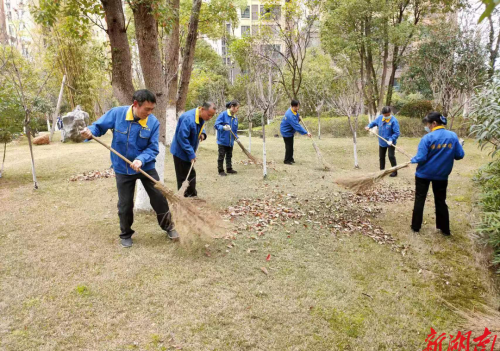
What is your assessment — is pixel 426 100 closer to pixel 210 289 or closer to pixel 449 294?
pixel 449 294

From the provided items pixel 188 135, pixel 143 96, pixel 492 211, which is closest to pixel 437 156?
pixel 492 211

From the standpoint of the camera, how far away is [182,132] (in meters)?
4.96

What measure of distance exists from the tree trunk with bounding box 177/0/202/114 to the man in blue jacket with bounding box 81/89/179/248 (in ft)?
21.1

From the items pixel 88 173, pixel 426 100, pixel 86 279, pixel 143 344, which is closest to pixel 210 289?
pixel 143 344

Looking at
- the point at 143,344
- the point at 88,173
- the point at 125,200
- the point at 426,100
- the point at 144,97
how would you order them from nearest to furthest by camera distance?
the point at 143,344 < the point at 144,97 < the point at 125,200 < the point at 88,173 < the point at 426,100

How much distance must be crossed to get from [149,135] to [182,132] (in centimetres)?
104

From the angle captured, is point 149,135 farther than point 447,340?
Yes

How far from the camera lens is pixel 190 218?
12.8ft

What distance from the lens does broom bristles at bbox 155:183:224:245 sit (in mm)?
3822

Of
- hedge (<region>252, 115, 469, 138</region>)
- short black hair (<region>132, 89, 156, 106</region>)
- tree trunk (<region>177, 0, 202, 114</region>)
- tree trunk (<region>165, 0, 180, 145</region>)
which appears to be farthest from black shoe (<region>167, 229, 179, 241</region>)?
hedge (<region>252, 115, 469, 138</region>)

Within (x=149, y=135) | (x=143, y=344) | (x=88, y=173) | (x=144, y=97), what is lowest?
(x=143, y=344)

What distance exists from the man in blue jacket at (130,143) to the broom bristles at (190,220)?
0.97ft

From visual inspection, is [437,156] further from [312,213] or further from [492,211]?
[312,213]

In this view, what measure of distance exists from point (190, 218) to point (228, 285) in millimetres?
964
